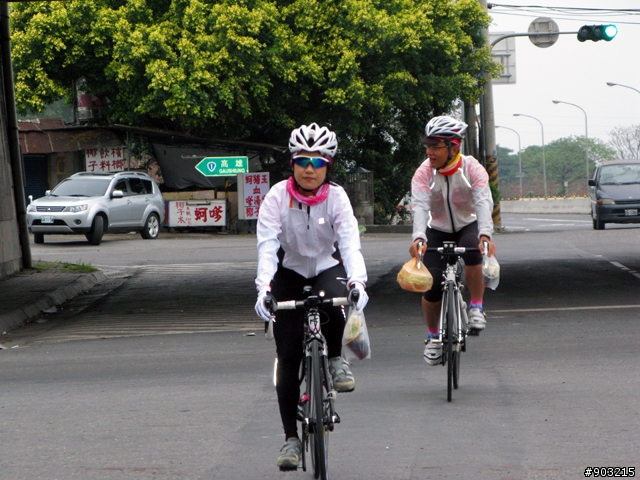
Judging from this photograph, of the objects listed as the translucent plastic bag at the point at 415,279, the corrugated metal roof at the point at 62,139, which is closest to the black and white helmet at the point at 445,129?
the translucent plastic bag at the point at 415,279

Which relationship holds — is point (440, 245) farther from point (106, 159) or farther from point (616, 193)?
point (106, 159)

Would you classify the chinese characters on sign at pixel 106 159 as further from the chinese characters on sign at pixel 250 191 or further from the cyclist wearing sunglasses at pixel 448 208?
the cyclist wearing sunglasses at pixel 448 208

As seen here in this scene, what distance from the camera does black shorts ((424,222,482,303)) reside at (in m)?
7.48

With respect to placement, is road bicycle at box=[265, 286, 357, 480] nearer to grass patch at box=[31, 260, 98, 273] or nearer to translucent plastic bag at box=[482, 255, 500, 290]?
translucent plastic bag at box=[482, 255, 500, 290]

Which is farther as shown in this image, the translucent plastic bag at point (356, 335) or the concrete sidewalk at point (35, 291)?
the concrete sidewalk at point (35, 291)

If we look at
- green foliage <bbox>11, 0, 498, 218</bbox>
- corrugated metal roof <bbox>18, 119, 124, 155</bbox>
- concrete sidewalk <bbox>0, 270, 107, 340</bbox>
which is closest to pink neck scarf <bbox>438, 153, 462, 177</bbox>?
concrete sidewalk <bbox>0, 270, 107, 340</bbox>

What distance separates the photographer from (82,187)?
89.8 ft

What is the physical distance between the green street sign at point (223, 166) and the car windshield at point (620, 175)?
11.5m

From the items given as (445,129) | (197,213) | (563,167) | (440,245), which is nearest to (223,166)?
(197,213)

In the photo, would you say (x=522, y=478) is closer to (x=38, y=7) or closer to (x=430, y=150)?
(x=430, y=150)

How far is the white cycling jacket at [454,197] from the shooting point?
24.4ft

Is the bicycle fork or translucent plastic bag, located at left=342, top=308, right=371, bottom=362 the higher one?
translucent plastic bag, located at left=342, top=308, right=371, bottom=362

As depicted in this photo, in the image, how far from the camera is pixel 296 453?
16.1ft

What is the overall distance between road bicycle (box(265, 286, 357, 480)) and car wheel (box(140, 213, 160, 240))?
24456 millimetres
